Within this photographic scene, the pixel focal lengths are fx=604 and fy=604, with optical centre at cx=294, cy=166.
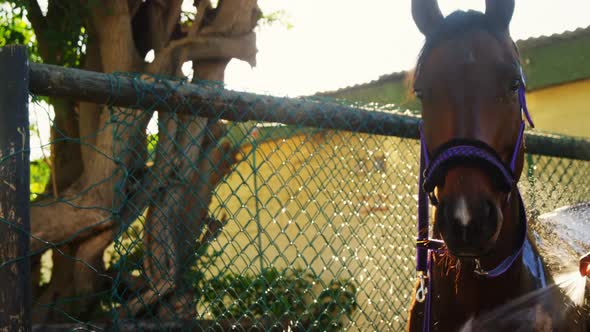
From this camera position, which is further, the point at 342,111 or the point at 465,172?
the point at 342,111

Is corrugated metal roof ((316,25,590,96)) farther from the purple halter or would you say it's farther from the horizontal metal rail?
the purple halter

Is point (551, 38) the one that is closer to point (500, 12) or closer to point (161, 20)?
point (161, 20)

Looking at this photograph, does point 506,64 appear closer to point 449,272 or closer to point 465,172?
point 465,172

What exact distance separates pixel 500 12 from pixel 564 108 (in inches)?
241

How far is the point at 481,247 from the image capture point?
1751 millimetres

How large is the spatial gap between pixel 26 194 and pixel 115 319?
531 mm

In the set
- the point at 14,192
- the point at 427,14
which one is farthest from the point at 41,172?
the point at 427,14

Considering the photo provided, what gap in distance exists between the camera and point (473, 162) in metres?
1.80

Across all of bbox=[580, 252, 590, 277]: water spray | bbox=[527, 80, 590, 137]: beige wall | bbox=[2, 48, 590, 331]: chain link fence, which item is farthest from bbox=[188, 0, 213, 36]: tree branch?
bbox=[527, 80, 590, 137]: beige wall

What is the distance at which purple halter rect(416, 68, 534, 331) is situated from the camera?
71.6 inches

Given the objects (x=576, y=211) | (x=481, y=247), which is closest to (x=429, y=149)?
(x=481, y=247)

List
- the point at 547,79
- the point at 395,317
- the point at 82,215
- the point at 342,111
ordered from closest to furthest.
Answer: the point at 342,111
the point at 395,317
the point at 82,215
the point at 547,79

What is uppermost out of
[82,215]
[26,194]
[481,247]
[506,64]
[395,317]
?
[506,64]

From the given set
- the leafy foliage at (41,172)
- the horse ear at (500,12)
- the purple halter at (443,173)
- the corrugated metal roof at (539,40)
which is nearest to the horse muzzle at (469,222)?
the purple halter at (443,173)
